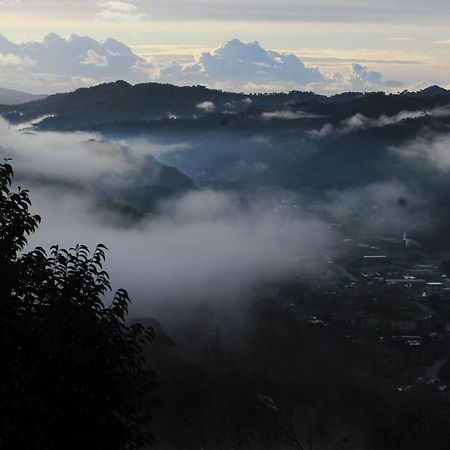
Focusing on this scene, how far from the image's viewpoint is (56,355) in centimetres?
1919

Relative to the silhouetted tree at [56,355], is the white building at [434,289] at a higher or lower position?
lower

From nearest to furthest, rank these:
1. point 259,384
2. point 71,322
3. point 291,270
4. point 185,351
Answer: point 71,322
point 259,384
point 185,351
point 291,270

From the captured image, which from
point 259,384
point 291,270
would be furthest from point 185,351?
point 291,270

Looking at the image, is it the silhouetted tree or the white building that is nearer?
the silhouetted tree

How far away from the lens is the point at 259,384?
74.2 metres

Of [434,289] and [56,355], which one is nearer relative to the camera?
[56,355]

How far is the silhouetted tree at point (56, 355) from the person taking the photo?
18.2 m

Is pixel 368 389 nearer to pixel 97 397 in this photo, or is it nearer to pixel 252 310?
pixel 252 310

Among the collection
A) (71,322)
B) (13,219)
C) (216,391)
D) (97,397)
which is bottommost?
(216,391)

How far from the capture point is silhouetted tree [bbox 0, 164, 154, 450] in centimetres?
1819

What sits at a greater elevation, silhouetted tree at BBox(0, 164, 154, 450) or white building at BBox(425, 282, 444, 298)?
silhouetted tree at BBox(0, 164, 154, 450)

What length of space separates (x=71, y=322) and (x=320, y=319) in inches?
4148

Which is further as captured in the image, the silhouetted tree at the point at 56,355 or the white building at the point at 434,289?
the white building at the point at 434,289

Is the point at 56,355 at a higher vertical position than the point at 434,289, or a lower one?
higher
